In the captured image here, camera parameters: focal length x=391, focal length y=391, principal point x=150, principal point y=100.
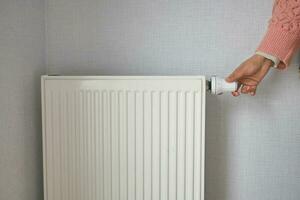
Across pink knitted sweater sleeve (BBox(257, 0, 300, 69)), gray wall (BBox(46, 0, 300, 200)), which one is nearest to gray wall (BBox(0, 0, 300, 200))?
gray wall (BBox(46, 0, 300, 200))

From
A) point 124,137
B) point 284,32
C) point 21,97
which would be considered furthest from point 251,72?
point 21,97

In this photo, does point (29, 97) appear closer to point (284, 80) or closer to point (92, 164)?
point (92, 164)

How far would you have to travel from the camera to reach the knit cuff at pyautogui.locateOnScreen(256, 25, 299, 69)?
38.7 inches

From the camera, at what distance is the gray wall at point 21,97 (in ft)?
3.82

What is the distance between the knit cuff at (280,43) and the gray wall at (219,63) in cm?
27

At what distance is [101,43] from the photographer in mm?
1366

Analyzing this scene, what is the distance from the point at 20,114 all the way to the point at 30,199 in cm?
31

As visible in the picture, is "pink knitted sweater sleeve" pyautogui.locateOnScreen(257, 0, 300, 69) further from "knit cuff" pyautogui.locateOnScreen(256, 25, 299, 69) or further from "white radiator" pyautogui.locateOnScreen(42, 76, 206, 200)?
"white radiator" pyautogui.locateOnScreen(42, 76, 206, 200)

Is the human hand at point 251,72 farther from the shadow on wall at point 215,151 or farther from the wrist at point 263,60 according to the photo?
the shadow on wall at point 215,151

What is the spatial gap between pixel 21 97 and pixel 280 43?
79 centimetres

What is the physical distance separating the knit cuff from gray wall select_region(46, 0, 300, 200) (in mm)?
273

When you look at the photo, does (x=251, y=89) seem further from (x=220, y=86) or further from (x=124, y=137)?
(x=124, y=137)

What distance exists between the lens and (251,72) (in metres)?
1.08

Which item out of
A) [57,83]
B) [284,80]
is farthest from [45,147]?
[284,80]
